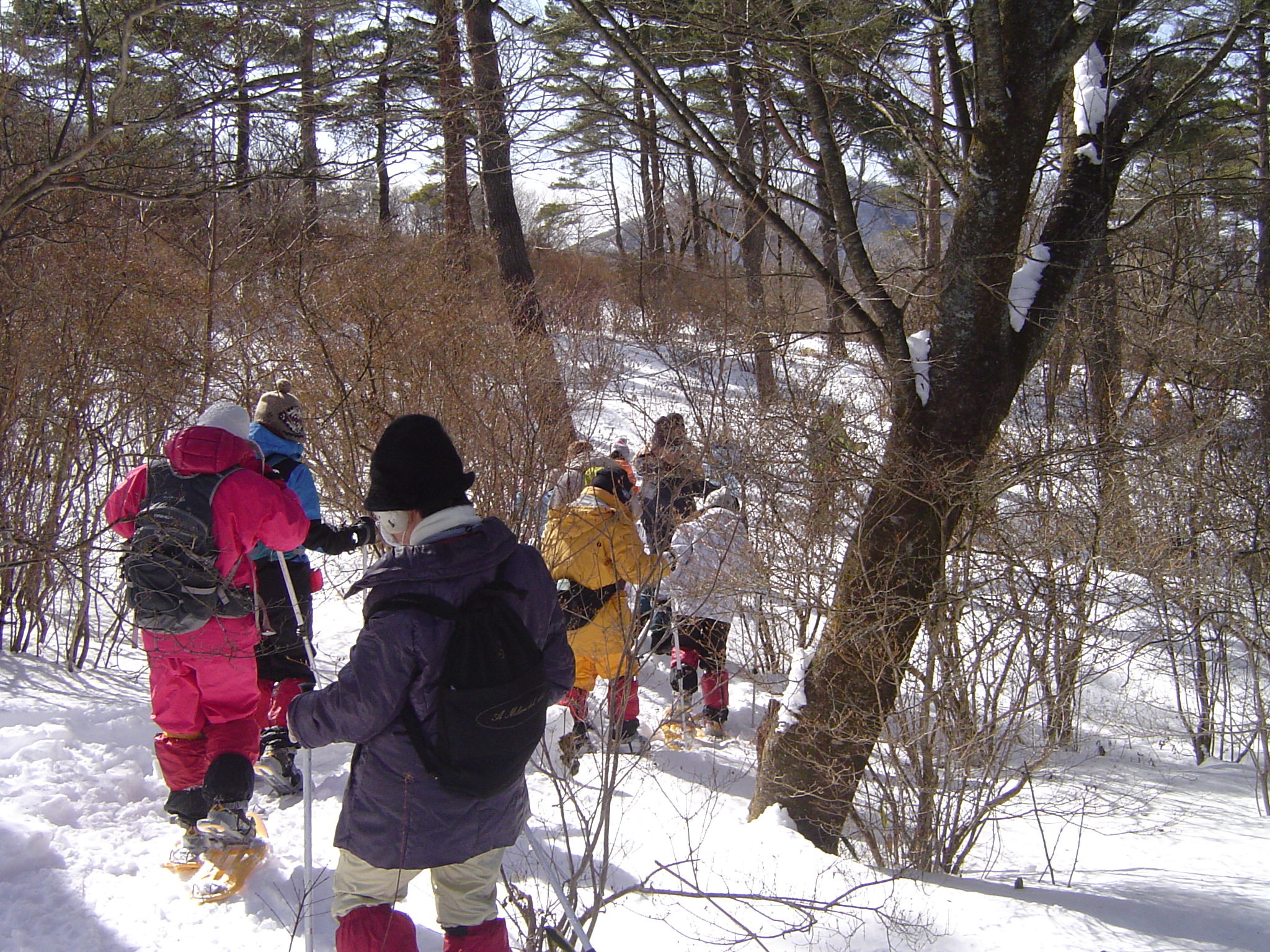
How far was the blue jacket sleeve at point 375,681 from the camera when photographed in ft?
6.40

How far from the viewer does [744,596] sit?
520 centimetres

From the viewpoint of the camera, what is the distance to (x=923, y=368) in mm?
3965

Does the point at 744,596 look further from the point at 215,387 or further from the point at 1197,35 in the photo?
the point at 215,387

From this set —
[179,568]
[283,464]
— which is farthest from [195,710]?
[283,464]

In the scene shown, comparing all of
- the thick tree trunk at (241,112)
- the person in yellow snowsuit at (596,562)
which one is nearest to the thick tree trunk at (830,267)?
the person in yellow snowsuit at (596,562)

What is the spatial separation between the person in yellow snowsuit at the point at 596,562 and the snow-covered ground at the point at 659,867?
23.5 inches

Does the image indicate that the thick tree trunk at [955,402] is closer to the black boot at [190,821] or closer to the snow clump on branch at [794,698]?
the snow clump on branch at [794,698]

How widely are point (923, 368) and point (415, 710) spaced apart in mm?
2962

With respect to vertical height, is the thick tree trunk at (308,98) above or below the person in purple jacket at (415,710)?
above

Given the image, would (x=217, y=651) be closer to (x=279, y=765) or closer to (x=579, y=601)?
(x=279, y=765)

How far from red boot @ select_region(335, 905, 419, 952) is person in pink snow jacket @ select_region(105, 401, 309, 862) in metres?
1.24

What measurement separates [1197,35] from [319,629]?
6526mm

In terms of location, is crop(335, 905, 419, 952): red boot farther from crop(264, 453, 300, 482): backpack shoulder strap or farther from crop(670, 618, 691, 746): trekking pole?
crop(670, 618, 691, 746): trekking pole

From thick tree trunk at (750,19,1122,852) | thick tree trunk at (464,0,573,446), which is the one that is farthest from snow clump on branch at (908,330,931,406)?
thick tree trunk at (464,0,573,446)
